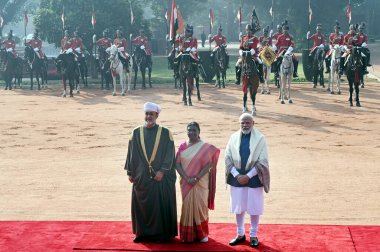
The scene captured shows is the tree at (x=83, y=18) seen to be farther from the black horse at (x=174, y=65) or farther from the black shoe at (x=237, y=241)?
the black shoe at (x=237, y=241)

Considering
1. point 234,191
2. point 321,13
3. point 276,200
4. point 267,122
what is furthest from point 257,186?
point 321,13

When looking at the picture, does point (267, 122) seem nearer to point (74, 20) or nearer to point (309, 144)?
point (309, 144)

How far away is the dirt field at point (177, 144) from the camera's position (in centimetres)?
1127

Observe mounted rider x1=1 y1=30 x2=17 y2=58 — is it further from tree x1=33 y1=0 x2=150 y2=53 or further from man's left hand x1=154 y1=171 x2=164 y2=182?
man's left hand x1=154 y1=171 x2=164 y2=182

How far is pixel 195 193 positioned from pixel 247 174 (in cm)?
65

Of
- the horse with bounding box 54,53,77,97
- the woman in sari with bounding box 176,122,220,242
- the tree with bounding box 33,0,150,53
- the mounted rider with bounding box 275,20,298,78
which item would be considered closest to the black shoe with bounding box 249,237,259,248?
the woman in sari with bounding box 176,122,220,242

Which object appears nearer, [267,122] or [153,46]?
[267,122]

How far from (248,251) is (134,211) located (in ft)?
4.83

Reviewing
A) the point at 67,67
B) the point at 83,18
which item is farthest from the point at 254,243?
the point at 83,18

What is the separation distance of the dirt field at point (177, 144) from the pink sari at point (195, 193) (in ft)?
5.14

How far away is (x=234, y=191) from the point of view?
30.2 ft

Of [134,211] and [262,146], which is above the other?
[262,146]

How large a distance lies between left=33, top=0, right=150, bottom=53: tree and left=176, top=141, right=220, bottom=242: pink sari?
28022mm

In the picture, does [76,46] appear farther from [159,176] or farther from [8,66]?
[159,176]
